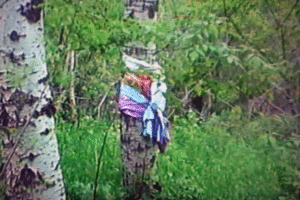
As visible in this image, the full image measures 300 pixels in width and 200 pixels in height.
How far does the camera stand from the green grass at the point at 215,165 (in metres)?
2.82

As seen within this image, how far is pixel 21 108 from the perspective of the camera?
6.40 ft

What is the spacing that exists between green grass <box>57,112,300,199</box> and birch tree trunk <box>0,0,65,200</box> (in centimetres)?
98

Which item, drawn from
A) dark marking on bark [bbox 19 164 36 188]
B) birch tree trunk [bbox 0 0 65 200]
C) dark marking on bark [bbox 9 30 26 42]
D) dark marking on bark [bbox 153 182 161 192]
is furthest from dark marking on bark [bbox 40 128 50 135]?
dark marking on bark [bbox 153 182 161 192]

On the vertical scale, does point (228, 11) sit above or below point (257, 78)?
above

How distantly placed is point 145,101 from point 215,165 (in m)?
1.09

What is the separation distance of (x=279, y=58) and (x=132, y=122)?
174cm

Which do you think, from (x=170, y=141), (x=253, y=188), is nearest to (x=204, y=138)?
(x=170, y=141)

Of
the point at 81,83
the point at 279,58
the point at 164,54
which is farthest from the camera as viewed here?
the point at 81,83

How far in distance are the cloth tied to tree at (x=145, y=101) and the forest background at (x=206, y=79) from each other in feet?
0.60

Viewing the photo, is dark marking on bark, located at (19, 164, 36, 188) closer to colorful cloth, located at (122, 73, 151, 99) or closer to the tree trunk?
the tree trunk

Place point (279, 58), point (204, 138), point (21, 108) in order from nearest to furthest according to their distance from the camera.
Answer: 1. point (21, 108)
2. point (279, 58)
3. point (204, 138)

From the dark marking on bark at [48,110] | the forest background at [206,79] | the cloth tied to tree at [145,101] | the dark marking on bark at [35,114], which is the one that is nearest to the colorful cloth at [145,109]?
the cloth tied to tree at [145,101]

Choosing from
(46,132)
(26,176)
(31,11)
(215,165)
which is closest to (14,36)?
(31,11)

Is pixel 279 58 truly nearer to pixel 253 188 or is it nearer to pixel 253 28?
pixel 253 28
